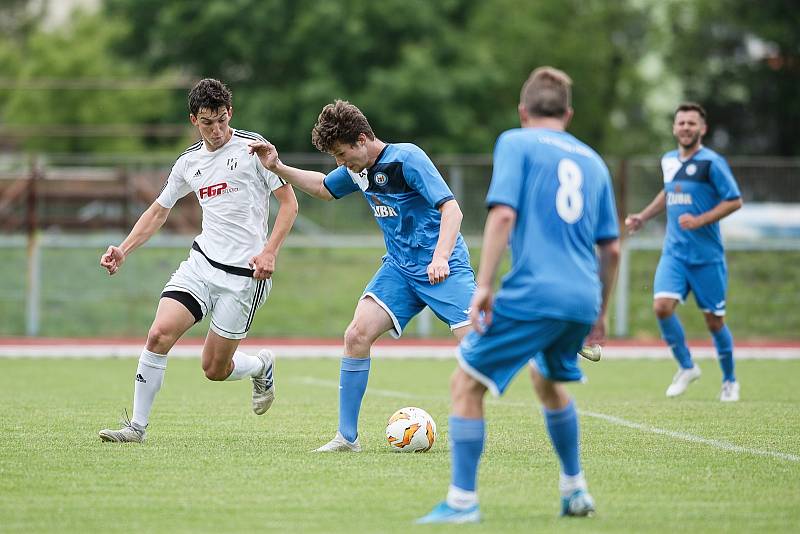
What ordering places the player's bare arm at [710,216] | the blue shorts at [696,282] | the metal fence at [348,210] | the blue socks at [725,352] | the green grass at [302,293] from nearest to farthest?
the player's bare arm at [710,216]
the blue shorts at [696,282]
the blue socks at [725,352]
the metal fence at [348,210]
the green grass at [302,293]

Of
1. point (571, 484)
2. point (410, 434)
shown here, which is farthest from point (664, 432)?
point (571, 484)

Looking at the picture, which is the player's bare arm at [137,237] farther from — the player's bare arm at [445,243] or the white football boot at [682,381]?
the white football boot at [682,381]

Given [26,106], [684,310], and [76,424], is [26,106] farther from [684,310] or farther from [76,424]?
[76,424]

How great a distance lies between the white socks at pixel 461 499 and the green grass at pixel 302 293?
1481 cm

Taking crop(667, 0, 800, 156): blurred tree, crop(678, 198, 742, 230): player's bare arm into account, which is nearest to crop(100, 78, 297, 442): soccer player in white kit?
crop(678, 198, 742, 230): player's bare arm

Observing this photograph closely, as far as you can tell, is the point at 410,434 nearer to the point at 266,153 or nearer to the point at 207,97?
the point at 266,153

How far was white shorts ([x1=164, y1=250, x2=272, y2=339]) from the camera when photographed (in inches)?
316

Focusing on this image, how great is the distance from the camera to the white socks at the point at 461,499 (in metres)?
5.26

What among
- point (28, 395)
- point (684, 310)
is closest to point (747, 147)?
point (684, 310)

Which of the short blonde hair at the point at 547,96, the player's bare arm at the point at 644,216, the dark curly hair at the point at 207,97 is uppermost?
the dark curly hair at the point at 207,97

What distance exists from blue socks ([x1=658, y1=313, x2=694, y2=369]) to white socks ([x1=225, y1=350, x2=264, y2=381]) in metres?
4.21

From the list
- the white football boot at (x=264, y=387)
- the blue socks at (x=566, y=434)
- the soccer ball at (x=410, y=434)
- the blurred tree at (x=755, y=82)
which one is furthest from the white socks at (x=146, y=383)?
the blurred tree at (x=755, y=82)

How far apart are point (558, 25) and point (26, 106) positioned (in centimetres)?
2359

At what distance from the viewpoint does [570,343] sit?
17.8 ft
